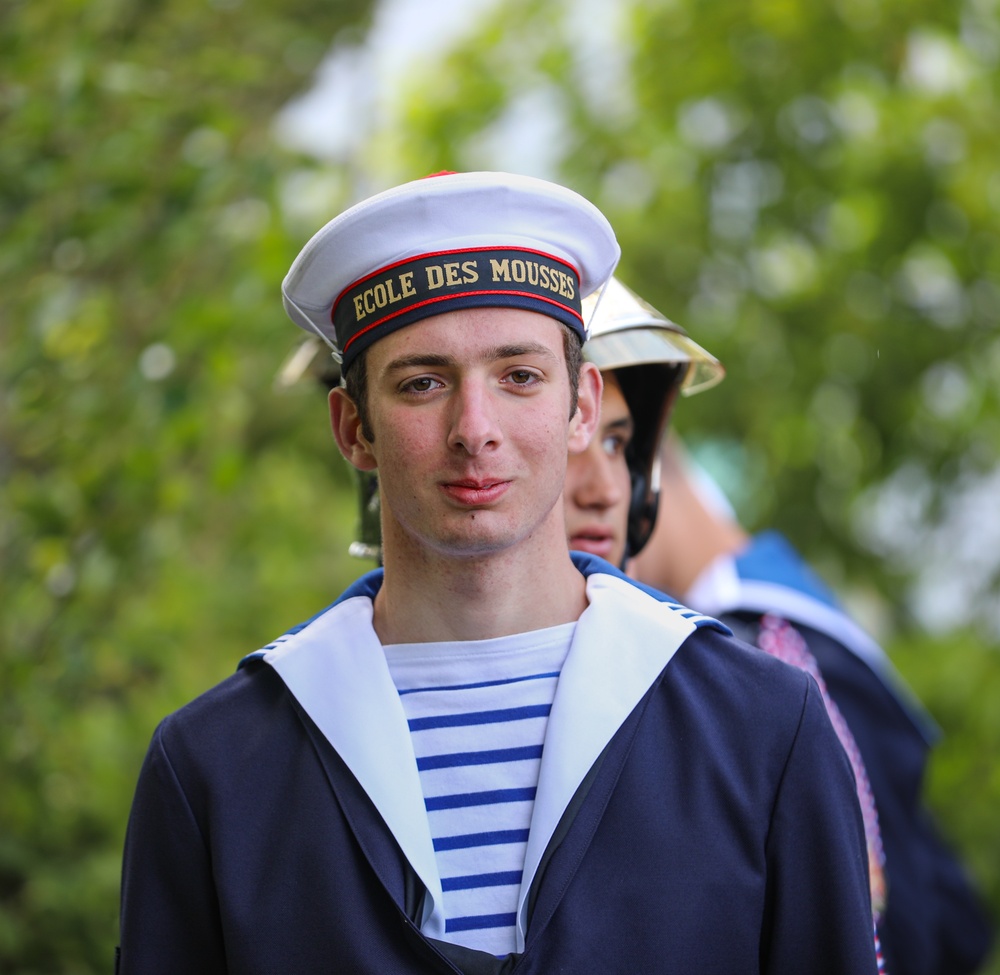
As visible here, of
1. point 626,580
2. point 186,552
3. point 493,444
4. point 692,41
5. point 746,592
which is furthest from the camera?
point 692,41

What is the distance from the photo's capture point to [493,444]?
1.72 metres

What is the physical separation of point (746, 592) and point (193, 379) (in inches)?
60.4

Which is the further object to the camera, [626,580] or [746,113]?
[746,113]

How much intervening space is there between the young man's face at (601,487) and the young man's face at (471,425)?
0.51 m

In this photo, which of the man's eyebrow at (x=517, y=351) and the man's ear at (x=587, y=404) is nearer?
the man's eyebrow at (x=517, y=351)

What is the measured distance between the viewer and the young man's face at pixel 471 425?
1728 millimetres

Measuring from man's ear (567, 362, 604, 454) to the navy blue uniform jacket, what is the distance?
0.91 feet

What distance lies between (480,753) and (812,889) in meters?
0.45

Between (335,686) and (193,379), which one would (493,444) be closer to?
(335,686)

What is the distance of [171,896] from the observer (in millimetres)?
1835

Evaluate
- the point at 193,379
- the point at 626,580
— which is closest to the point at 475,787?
the point at 626,580

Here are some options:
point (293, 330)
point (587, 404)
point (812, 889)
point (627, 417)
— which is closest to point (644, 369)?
point (627, 417)

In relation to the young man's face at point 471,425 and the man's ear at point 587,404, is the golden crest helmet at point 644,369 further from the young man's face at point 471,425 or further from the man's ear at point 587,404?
the young man's face at point 471,425

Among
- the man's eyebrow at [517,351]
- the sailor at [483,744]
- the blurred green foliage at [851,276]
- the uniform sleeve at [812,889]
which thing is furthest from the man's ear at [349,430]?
the blurred green foliage at [851,276]
